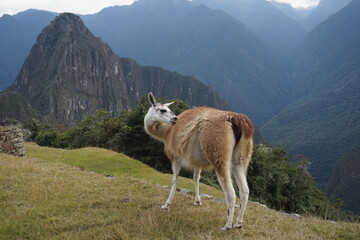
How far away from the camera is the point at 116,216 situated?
5621mm

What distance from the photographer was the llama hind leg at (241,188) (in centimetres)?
523

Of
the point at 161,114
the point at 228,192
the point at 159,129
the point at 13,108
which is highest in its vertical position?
the point at 161,114

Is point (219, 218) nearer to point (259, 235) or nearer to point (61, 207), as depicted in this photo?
point (259, 235)

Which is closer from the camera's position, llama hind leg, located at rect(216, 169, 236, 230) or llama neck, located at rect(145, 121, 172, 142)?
llama hind leg, located at rect(216, 169, 236, 230)

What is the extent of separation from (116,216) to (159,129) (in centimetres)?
238

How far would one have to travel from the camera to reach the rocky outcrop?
1521 cm

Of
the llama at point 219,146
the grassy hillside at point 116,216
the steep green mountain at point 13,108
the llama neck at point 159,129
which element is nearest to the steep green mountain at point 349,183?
the grassy hillside at point 116,216

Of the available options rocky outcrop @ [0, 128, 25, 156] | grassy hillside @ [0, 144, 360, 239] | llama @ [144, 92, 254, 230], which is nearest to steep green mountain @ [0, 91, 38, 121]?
rocky outcrop @ [0, 128, 25, 156]

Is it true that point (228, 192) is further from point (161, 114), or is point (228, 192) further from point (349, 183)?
point (349, 183)

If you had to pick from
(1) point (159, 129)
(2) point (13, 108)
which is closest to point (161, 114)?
(1) point (159, 129)

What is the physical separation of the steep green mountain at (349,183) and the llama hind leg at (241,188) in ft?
82.8

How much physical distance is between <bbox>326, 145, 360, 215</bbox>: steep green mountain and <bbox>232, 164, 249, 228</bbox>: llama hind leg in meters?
25.3

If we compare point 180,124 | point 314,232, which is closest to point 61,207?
point 180,124

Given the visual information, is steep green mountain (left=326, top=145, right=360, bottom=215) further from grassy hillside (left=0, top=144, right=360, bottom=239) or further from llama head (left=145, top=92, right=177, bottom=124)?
llama head (left=145, top=92, right=177, bottom=124)
